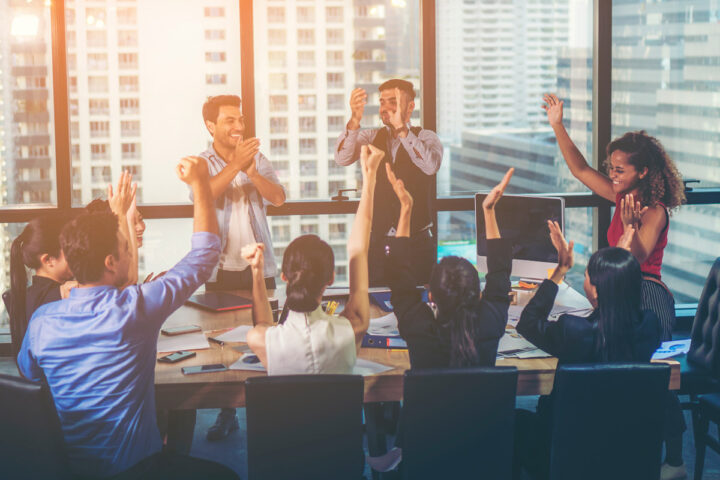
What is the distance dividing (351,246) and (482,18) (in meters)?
3.33

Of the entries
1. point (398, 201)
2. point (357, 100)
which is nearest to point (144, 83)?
point (357, 100)

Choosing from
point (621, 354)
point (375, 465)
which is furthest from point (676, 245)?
point (375, 465)

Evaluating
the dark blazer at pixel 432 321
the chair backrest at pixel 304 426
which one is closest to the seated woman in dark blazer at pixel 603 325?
the dark blazer at pixel 432 321

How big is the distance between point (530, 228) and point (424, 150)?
35.8 inches

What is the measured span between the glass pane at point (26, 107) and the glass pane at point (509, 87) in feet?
8.76

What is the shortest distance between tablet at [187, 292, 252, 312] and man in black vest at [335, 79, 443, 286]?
1.14 metres

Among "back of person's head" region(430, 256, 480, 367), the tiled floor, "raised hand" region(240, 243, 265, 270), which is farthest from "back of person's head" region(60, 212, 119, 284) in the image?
the tiled floor

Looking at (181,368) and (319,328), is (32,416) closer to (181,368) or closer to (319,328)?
(181,368)

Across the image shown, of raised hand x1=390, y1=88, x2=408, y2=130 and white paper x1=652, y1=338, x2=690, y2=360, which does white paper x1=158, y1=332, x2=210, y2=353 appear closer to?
white paper x1=652, y1=338, x2=690, y2=360

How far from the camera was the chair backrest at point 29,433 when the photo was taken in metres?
2.13

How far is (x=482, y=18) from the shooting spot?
213 inches

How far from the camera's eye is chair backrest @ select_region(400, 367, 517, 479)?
218 cm

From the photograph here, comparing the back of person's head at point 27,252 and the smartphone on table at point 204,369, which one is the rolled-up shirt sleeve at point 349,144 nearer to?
the back of person's head at point 27,252

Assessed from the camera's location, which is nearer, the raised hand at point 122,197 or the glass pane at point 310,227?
the raised hand at point 122,197
